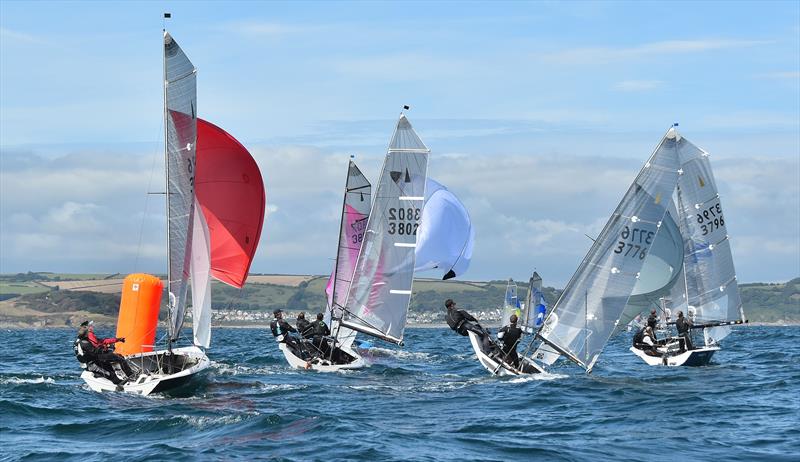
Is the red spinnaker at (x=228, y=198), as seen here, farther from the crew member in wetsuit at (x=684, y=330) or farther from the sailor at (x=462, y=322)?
the crew member in wetsuit at (x=684, y=330)

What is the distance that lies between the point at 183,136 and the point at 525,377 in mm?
11331

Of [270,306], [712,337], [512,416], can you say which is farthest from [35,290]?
[512,416]

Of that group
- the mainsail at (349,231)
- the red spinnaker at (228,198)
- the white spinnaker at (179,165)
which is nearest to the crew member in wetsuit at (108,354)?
the white spinnaker at (179,165)

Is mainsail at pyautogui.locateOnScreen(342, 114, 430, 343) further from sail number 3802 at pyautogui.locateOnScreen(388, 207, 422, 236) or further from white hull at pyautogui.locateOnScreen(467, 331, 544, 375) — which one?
white hull at pyautogui.locateOnScreen(467, 331, 544, 375)

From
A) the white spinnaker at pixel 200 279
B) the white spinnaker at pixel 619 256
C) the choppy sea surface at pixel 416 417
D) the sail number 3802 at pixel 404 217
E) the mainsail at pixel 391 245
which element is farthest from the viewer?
the sail number 3802 at pixel 404 217

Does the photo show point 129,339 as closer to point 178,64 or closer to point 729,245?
point 178,64

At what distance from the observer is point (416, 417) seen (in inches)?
923

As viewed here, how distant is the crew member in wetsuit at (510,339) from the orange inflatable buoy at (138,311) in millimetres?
9450

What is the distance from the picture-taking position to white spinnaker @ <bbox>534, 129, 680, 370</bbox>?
29.3m

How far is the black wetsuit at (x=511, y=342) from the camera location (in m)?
31.0

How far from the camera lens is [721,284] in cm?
3944

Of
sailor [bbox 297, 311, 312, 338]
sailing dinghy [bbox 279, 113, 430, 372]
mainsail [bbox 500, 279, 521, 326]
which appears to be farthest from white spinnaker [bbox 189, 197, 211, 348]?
mainsail [bbox 500, 279, 521, 326]

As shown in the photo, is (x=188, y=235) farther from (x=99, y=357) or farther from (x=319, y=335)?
(x=319, y=335)

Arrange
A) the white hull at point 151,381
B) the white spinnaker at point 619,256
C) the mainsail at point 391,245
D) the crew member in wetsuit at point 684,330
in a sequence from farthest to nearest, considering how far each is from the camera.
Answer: the crew member in wetsuit at point 684,330 < the mainsail at point 391,245 < the white spinnaker at point 619,256 < the white hull at point 151,381
